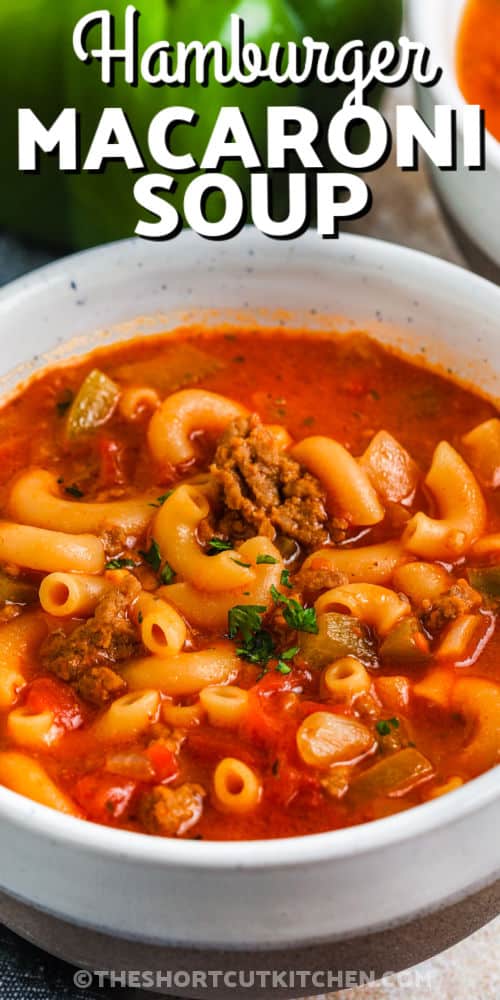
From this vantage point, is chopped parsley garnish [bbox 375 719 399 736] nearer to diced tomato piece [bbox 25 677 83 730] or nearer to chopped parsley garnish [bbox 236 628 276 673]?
chopped parsley garnish [bbox 236 628 276 673]

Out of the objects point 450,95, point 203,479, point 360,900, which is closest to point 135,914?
point 360,900

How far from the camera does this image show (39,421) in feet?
12.2

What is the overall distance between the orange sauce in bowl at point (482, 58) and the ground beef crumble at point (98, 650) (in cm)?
197

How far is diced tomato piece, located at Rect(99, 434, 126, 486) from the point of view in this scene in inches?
139

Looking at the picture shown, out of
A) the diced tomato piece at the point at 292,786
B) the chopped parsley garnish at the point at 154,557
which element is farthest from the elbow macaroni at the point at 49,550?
the diced tomato piece at the point at 292,786

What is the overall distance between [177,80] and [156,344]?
0.90 metres

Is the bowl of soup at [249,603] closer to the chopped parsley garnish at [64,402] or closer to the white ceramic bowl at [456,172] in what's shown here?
the chopped parsley garnish at [64,402]

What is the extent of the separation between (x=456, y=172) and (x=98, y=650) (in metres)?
1.89

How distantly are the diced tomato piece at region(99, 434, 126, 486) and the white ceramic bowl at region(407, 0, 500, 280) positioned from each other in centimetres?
130

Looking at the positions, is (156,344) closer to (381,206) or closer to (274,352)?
(274,352)

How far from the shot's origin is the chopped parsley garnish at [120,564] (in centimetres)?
329

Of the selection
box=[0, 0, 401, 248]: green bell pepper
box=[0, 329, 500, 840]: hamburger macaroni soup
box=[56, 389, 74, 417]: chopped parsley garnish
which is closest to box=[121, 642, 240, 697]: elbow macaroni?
box=[0, 329, 500, 840]: hamburger macaroni soup

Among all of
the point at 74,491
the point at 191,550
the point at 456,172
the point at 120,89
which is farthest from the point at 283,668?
the point at 120,89

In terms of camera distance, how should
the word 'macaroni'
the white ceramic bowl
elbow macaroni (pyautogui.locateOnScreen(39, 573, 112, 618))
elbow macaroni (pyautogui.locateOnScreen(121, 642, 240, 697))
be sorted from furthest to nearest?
the word 'macaroni' → the white ceramic bowl → elbow macaroni (pyautogui.locateOnScreen(39, 573, 112, 618)) → elbow macaroni (pyautogui.locateOnScreen(121, 642, 240, 697))
